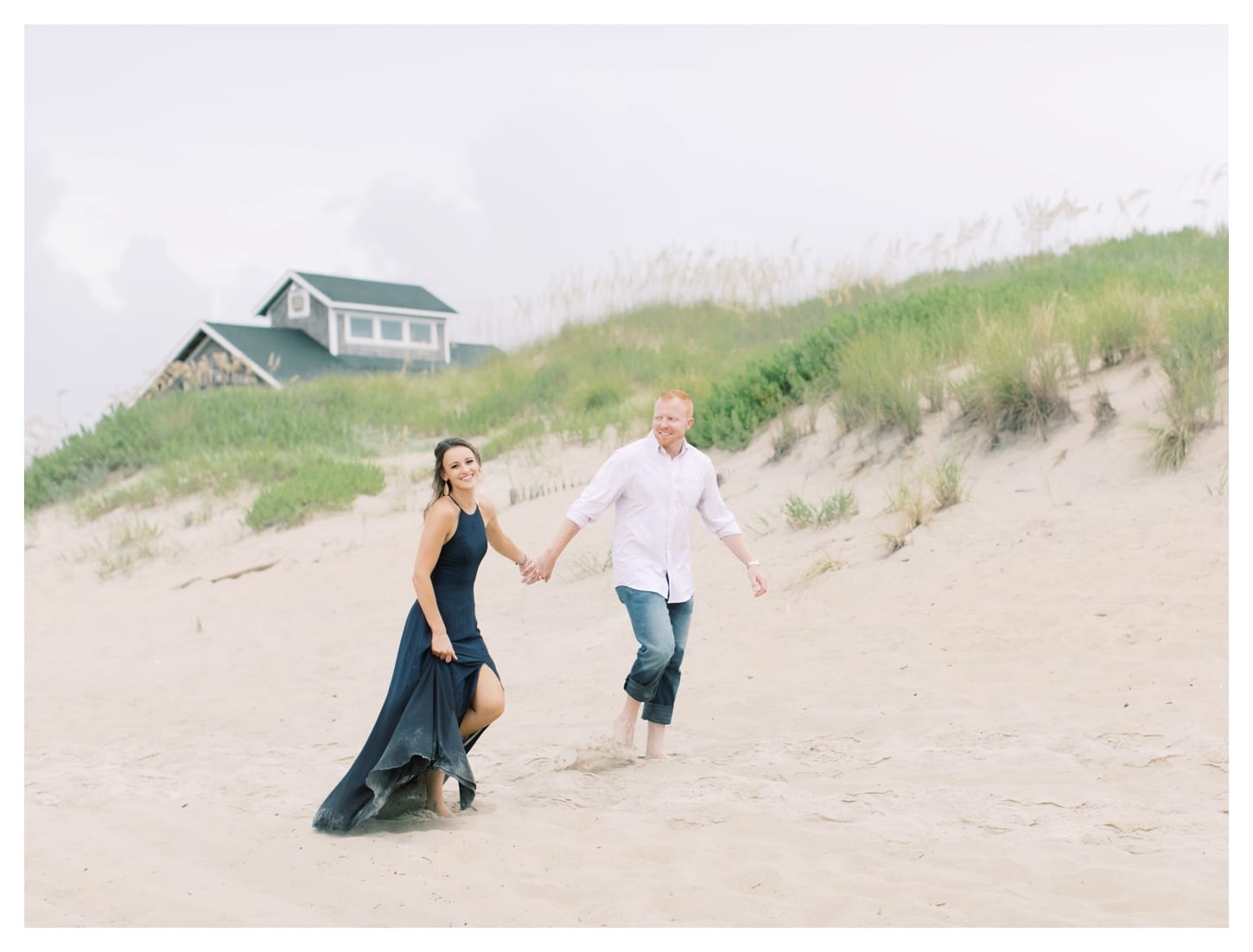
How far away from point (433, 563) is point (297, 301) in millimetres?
32121

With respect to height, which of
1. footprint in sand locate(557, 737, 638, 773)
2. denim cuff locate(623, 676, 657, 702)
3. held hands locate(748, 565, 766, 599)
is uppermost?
held hands locate(748, 565, 766, 599)

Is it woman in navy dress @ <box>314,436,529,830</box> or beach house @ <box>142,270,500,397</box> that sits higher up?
beach house @ <box>142,270,500,397</box>

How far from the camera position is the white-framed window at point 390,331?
3544cm

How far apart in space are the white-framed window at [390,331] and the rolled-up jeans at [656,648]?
1188 inches

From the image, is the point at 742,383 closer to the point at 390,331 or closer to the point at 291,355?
A: the point at 291,355

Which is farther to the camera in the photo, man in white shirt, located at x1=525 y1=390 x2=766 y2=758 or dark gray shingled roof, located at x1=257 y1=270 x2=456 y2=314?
dark gray shingled roof, located at x1=257 y1=270 x2=456 y2=314

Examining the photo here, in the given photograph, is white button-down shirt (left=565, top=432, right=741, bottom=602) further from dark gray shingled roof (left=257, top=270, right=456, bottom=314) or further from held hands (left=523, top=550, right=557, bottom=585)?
dark gray shingled roof (left=257, top=270, right=456, bottom=314)

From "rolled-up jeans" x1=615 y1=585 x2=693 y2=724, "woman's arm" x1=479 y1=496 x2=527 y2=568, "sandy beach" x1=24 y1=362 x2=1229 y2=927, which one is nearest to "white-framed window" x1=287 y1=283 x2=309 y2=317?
"sandy beach" x1=24 y1=362 x2=1229 y2=927

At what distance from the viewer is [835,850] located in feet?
16.2

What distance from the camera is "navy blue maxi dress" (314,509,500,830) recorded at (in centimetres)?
538

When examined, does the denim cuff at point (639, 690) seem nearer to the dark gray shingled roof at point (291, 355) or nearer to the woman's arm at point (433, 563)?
the woman's arm at point (433, 563)

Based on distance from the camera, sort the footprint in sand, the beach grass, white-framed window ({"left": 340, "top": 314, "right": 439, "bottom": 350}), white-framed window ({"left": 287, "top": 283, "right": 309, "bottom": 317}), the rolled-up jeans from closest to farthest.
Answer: the rolled-up jeans → the footprint in sand → the beach grass → white-framed window ({"left": 340, "top": 314, "right": 439, "bottom": 350}) → white-framed window ({"left": 287, "top": 283, "right": 309, "bottom": 317})

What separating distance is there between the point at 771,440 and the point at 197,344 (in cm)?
2536

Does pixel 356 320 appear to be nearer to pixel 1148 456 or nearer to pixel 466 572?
pixel 1148 456
